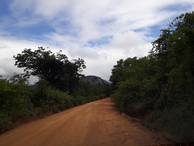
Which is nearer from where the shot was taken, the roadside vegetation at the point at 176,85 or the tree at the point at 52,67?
the roadside vegetation at the point at 176,85

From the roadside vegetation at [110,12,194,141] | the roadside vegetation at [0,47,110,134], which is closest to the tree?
the roadside vegetation at [0,47,110,134]

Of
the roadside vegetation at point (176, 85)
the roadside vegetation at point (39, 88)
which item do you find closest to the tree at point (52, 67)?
the roadside vegetation at point (39, 88)

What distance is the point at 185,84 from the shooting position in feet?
17.7

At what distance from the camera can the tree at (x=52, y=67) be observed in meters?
23.0

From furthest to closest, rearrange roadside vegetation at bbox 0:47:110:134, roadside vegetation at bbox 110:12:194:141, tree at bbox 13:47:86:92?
tree at bbox 13:47:86:92, roadside vegetation at bbox 0:47:110:134, roadside vegetation at bbox 110:12:194:141

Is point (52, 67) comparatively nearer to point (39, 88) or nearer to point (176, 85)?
point (39, 88)

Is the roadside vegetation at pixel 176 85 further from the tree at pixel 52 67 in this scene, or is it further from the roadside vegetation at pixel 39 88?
the tree at pixel 52 67

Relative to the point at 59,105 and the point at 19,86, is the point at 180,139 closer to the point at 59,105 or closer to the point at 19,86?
the point at 19,86

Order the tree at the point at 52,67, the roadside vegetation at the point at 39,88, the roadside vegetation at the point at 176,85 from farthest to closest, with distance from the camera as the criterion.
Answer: the tree at the point at 52,67 < the roadside vegetation at the point at 39,88 < the roadside vegetation at the point at 176,85

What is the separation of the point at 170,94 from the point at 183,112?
117 cm

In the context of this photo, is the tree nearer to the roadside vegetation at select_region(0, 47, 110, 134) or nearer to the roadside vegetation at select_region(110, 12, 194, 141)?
the roadside vegetation at select_region(0, 47, 110, 134)

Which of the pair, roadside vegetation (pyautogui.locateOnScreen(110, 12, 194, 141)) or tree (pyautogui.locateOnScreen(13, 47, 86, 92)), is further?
tree (pyautogui.locateOnScreen(13, 47, 86, 92))

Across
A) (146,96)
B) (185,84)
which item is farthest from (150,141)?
(146,96)

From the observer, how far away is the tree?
75.5 feet
